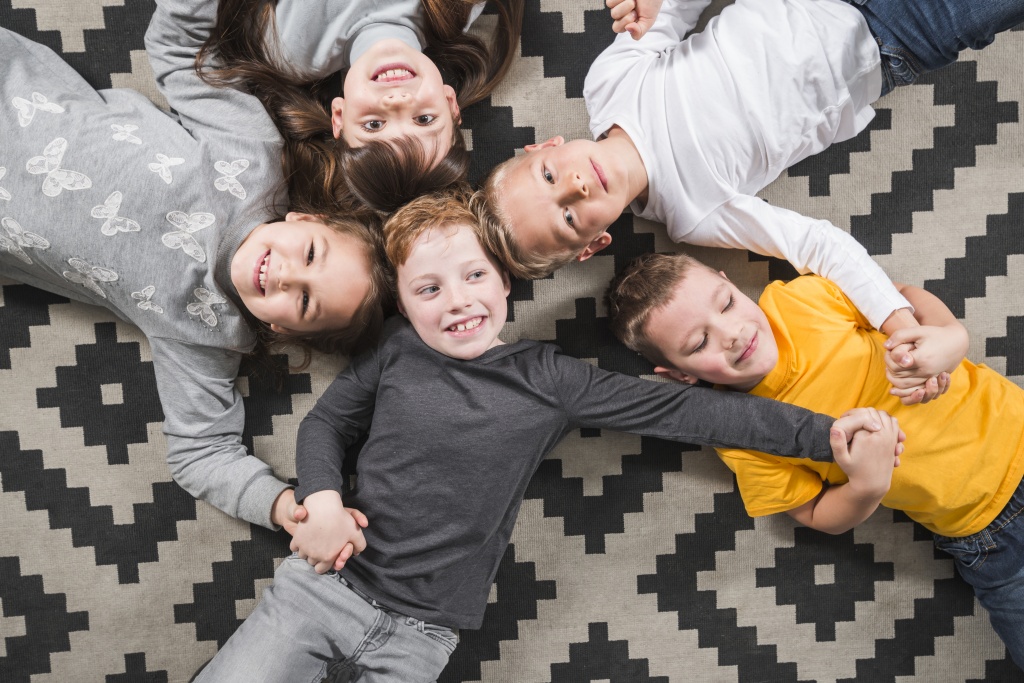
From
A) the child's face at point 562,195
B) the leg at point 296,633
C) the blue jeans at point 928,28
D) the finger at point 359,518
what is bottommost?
the leg at point 296,633

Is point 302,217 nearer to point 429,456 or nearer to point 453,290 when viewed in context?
point 453,290

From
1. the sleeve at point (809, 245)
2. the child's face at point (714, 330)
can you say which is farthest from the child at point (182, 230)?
the sleeve at point (809, 245)

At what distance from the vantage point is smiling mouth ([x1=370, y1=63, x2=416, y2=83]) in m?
0.87

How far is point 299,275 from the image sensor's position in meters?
0.86

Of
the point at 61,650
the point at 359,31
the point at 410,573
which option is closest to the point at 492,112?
the point at 359,31

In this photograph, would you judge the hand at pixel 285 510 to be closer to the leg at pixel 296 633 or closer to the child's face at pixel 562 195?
the leg at pixel 296 633

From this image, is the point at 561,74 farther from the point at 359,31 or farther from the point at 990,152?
the point at 990,152

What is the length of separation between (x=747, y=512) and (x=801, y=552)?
0.40ft

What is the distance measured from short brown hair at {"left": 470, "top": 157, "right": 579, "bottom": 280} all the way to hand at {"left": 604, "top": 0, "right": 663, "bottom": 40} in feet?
0.79

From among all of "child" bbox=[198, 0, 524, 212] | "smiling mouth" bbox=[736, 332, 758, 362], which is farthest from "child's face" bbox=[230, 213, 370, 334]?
"smiling mouth" bbox=[736, 332, 758, 362]

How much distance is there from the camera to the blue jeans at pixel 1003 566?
97 cm

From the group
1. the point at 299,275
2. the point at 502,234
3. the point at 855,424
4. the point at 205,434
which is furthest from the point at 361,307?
the point at 855,424

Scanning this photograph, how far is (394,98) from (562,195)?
0.85 feet

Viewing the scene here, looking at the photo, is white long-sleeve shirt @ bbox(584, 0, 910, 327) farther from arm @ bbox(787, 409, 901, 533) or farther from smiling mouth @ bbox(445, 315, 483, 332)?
smiling mouth @ bbox(445, 315, 483, 332)
